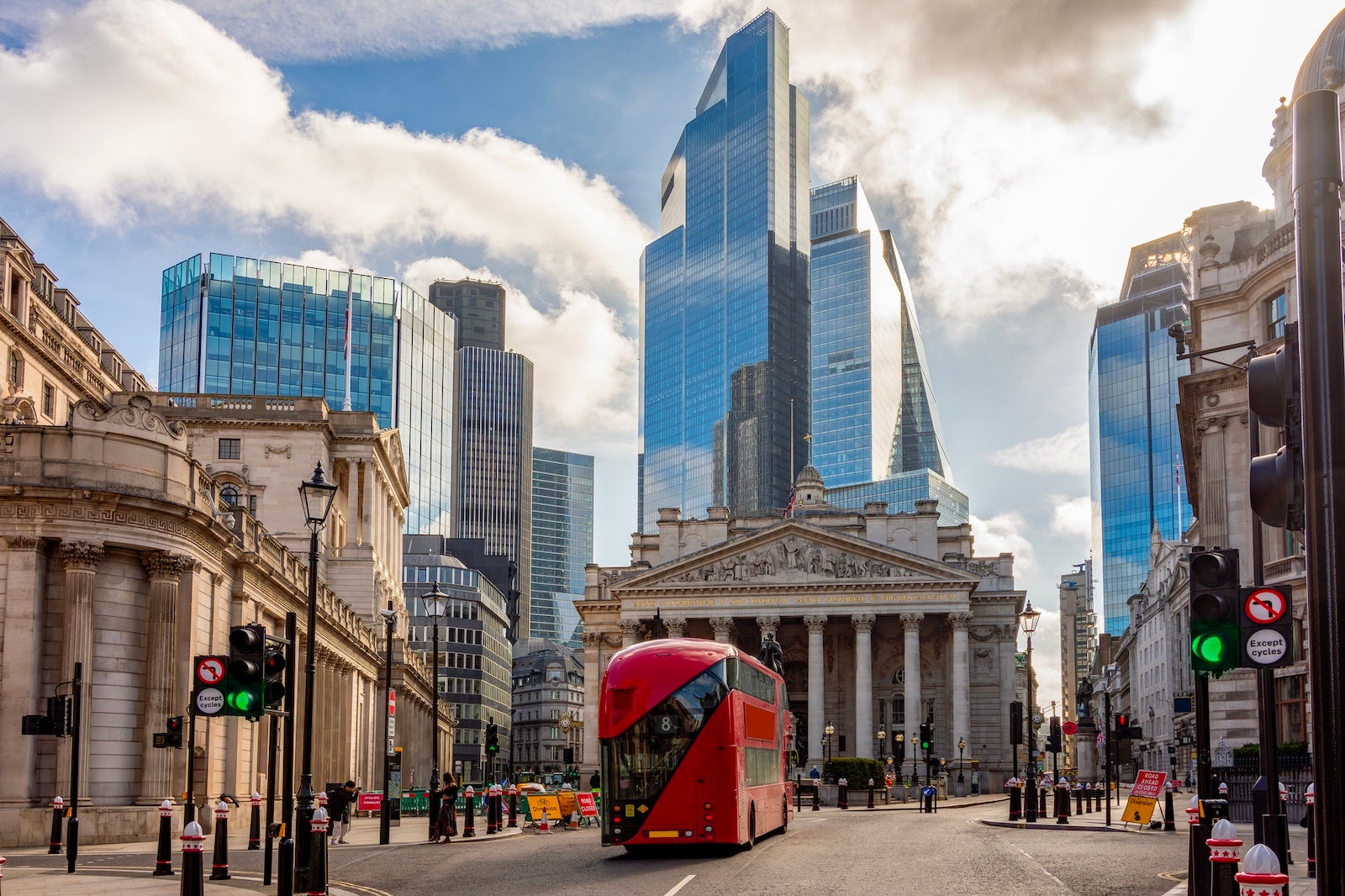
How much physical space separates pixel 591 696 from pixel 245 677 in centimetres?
8814

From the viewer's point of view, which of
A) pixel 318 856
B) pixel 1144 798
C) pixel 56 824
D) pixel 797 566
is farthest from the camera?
pixel 797 566

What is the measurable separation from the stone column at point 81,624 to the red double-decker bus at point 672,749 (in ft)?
48.8

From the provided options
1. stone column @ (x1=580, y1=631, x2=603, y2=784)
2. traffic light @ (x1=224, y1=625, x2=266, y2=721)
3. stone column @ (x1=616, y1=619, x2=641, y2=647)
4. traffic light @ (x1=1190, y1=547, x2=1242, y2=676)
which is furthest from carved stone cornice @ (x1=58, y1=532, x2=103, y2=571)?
stone column @ (x1=616, y1=619, x2=641, y2=647)

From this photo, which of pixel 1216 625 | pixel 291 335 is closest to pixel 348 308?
pixel 291 335

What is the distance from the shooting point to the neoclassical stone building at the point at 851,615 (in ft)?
327

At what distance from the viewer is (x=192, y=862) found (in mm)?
18344

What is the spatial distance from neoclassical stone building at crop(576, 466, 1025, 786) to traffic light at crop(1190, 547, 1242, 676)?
8549cm

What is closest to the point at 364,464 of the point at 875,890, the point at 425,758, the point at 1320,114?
the point at 425,758

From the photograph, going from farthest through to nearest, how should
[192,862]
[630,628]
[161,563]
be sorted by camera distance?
1. [630,628]
2. [161,563]
3. [192,862]

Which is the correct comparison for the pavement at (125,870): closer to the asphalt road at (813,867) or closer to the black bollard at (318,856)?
the asphalt road at (813,867)

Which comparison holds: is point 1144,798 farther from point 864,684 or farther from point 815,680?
point 815,680

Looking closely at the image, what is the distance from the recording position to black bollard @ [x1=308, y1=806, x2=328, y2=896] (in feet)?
66.9

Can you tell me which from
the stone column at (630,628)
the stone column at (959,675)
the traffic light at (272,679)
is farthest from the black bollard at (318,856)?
the stone column at (630,628)

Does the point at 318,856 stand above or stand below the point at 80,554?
below
